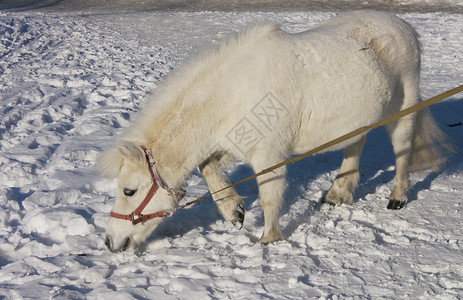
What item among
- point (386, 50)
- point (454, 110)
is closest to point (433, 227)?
point (386, 50)

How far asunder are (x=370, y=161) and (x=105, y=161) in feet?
11.3

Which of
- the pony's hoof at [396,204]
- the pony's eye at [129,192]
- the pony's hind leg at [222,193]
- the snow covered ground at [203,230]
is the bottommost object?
the pony's hoof at [396,204]

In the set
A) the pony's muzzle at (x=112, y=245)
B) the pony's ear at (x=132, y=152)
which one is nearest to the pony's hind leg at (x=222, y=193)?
the pony's ear at (x=132, y=152)

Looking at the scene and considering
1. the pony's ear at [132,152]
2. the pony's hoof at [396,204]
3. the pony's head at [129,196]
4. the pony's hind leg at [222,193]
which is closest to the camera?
the pony's ear at [132,152]

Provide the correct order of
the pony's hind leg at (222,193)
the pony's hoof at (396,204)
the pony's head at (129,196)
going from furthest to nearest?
the pony's hoof at (396,204) < the pony's hind leg at (222,193) < the pony's head at (129,196)

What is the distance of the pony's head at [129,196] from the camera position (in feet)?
11.7

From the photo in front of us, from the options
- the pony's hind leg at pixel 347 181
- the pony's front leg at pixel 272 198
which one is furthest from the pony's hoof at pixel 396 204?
the pony's front leg at pixel 272 198

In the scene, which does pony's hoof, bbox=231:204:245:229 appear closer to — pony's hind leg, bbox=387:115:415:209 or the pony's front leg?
the pony's front leg

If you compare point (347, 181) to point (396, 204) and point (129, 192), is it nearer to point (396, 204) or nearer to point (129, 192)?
point (396, 204)

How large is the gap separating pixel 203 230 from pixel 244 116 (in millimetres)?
1211

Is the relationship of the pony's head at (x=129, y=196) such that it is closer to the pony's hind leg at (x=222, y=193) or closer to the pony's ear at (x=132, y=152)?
Answer: the pony's ear at (x=132, y=152)

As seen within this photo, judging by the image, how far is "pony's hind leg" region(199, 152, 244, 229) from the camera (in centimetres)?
410

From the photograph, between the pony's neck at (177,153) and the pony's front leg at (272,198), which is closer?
the pony's neck at (177,153)

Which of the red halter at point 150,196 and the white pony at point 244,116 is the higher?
the white pony at point 244,116
